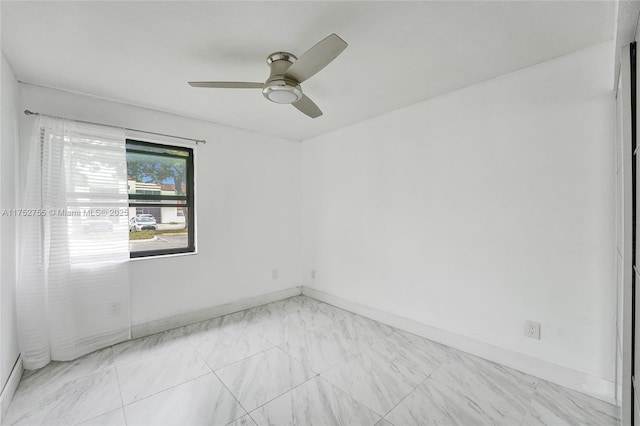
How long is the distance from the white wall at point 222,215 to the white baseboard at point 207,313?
49 mm

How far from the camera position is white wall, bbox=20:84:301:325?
2.66 m

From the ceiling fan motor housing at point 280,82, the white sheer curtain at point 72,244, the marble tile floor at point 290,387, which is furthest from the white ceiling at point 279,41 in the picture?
the marble tile floor at point 290,387

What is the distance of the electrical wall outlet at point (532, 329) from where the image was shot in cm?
199

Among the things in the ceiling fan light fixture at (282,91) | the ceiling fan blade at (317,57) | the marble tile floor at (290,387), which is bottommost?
the marble tile floor at (290,387)

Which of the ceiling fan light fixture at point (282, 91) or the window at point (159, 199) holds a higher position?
the ceiling fan light fixture at point (282, 91)

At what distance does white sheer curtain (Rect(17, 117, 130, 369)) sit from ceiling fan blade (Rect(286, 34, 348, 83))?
1.94m

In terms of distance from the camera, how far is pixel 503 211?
7.10 feet

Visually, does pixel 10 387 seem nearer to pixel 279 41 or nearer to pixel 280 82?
pixel 280 82

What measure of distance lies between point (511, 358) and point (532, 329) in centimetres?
29

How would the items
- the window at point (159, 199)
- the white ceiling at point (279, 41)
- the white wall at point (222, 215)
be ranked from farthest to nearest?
the window at point (159, 199) < the white wall at point (222, 215) < the white ceiling at point (279, 41)

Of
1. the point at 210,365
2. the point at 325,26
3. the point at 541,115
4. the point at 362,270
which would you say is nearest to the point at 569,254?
the point at 541,115

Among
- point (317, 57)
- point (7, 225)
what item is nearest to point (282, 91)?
point (317, 57)

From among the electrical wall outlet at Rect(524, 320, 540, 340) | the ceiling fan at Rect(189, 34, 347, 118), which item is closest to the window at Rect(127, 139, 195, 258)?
the ceiling fan at Rect(189, 34, 347, 118)

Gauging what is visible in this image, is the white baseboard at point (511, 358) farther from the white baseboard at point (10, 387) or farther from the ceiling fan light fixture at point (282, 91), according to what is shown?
the white baseboard at point (10, 387)
